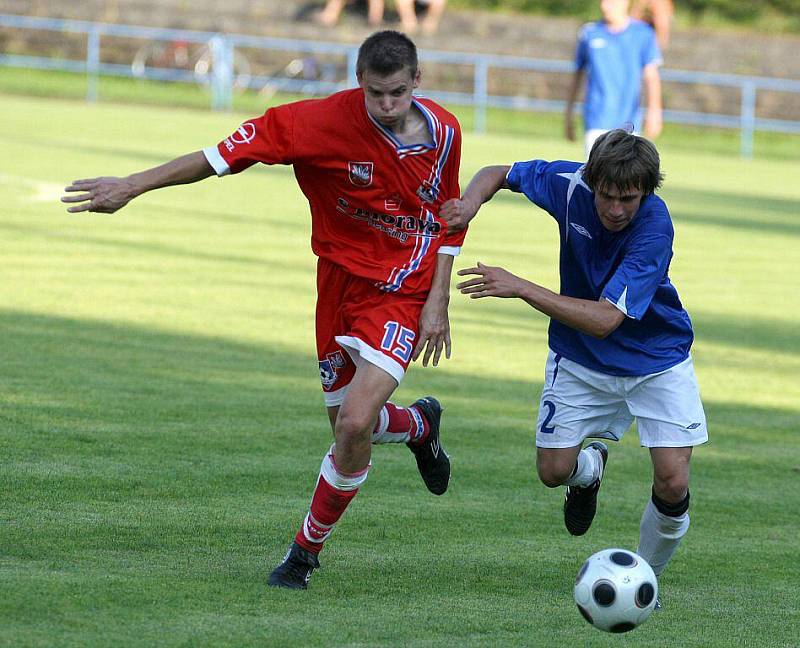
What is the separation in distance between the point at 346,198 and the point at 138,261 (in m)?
7.65

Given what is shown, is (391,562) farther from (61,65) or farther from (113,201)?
(61,65)

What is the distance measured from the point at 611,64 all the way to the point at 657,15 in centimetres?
1628

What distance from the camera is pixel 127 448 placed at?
23.1 ft

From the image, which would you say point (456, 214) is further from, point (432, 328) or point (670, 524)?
point (670, 524)

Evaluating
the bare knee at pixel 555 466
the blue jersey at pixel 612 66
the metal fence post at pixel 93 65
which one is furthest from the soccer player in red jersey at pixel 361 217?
the metal fence post at pixel 93 65

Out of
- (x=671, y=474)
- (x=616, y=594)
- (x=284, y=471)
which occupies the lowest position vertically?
(x=284, y=471)

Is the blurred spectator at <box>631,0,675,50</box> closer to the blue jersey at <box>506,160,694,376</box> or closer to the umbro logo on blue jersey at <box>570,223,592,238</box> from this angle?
the blue jersey at <box>506,160,694,376</box>

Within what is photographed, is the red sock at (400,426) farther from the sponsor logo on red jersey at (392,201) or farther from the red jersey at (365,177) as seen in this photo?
the sponsor logo on red jersey at (392,201)

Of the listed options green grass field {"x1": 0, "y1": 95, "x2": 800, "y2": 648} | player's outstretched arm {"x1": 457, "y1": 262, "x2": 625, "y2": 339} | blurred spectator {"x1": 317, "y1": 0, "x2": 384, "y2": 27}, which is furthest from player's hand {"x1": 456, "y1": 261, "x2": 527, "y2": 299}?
blurred spectator {"x1": 317, "y1": 0, "x2": 384, "y2": 27}

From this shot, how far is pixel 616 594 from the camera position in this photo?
481 cm

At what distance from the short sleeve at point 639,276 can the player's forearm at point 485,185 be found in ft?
2.22

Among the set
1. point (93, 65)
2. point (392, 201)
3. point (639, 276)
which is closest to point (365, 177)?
point (392, 201)

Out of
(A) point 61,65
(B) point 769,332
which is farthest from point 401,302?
(A) point 61,65

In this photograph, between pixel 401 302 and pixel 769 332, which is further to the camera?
pixel 769 332
